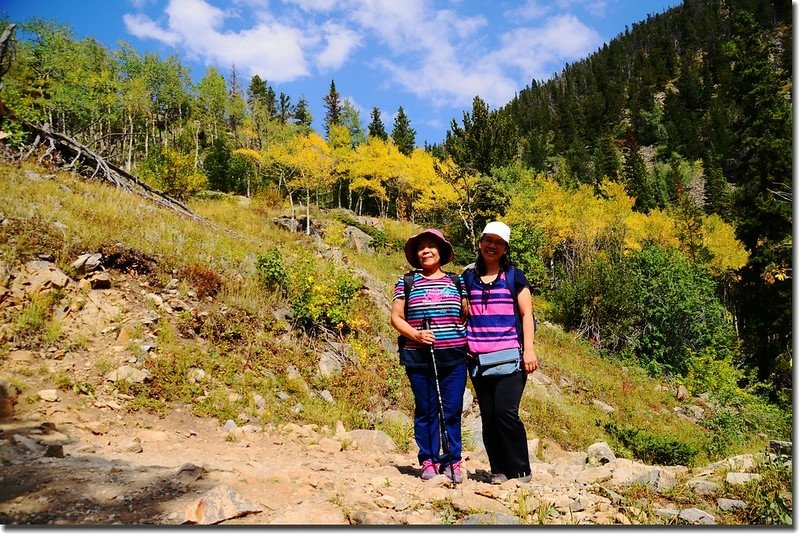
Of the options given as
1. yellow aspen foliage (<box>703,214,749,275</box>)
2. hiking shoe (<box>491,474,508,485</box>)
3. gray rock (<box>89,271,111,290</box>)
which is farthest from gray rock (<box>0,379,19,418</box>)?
yellow aspen foliage (<box>703,214,749,275</box>)

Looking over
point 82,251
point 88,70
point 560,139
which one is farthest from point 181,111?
point 560,139

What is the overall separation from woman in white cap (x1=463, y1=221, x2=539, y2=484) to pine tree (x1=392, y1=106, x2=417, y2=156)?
51579mm

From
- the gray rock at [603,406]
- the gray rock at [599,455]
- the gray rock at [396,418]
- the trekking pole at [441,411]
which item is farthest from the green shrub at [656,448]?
the trekking pole at [441,411]

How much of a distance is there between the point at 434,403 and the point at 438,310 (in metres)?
0.69

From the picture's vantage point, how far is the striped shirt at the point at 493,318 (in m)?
3.22

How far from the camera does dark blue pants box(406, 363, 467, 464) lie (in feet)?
10.6

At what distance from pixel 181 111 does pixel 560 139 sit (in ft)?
213

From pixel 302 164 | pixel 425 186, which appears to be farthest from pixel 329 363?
pixel 425 186

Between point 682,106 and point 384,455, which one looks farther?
point 682,106

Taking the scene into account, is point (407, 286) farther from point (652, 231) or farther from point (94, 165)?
point (652, 231)

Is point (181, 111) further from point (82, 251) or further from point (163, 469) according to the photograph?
point (163, 469)

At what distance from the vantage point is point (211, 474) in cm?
290

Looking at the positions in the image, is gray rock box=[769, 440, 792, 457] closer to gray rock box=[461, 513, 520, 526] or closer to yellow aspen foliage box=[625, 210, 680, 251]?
gray rock box=[461, 513, 520, 526]

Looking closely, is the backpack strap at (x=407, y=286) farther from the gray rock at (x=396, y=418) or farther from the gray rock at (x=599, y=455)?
the gray rock at (x=599, y=455)
